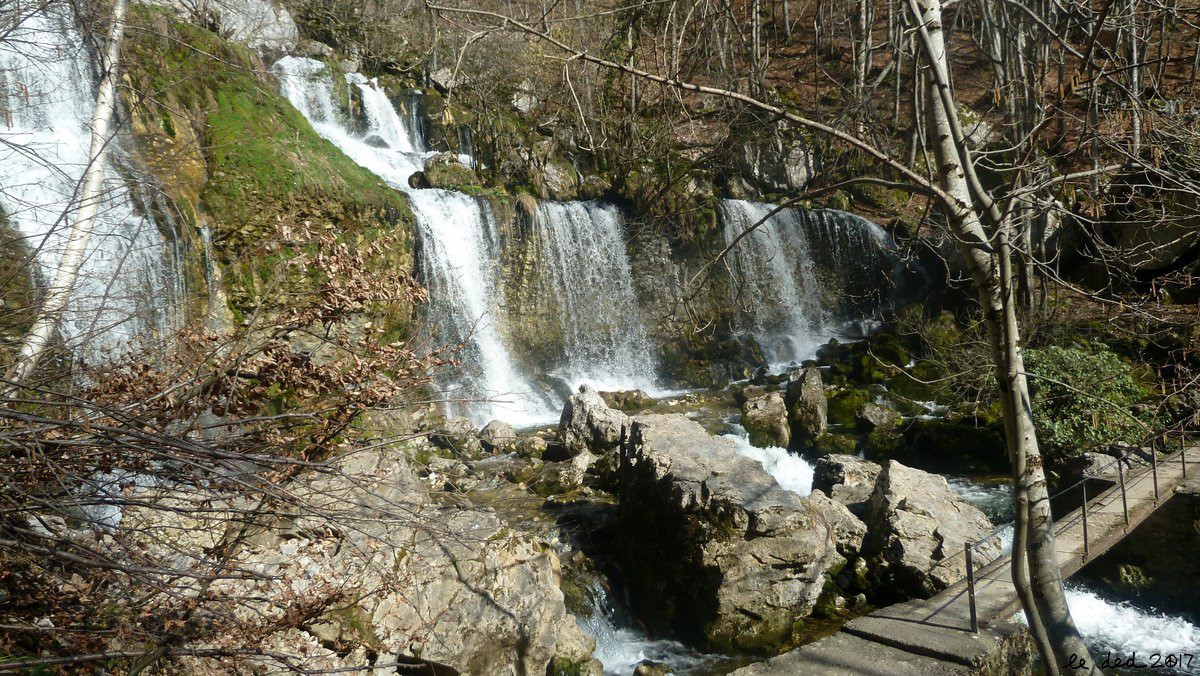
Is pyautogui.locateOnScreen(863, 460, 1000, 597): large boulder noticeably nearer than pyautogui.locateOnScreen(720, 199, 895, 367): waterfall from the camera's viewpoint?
Yes

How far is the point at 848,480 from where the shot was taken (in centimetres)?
854

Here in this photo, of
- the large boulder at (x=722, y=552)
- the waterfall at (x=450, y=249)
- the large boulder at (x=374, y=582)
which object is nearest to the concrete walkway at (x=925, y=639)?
the large boulder at (x=722, y=552)

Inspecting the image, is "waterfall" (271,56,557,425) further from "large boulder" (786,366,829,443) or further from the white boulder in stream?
"large boulder" (786,366,829,443)

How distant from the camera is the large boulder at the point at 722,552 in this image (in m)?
5.79

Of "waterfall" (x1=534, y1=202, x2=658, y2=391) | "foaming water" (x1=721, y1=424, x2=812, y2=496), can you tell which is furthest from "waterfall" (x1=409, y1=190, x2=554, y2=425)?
"foaming water" (x1=721, y1=424, x2=812, y2=496)

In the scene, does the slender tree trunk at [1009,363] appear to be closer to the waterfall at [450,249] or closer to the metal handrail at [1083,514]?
the metal handrail at [1083,514]

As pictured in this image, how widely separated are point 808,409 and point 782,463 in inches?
49.5

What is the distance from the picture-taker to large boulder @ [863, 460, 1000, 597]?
20.4 feet

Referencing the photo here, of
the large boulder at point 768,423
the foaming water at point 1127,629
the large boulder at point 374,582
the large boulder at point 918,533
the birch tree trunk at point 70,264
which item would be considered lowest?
the foaming water at point 1127,629

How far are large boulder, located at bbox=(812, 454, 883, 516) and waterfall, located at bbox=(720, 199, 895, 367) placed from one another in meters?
8.61

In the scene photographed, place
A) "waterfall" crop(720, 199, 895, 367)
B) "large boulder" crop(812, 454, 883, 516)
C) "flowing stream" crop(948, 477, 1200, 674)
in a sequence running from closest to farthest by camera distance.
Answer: "flowing stream" crop(948, 477, 1200, 674) < "large boulder" crop(812, 454, 883, 516) < "waterfall" crop(720, 199, 895, 367)

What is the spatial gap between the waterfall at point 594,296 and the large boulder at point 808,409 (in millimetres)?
4193

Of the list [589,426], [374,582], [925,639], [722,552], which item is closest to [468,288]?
[589,426]

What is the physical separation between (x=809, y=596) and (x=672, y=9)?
4.77 meters
